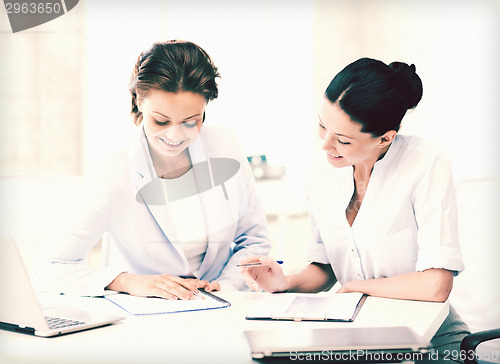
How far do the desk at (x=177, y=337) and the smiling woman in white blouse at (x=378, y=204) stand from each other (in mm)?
144

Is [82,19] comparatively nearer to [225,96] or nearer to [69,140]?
[69,140]

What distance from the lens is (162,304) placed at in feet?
4.20

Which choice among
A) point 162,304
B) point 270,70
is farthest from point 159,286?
point 270,70

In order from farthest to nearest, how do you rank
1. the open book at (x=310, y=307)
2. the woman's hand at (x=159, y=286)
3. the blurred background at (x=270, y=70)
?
the blurred background at (x=270, y=70), the woman's hand at (x=159, y=286), the open book at (x=310, y=307)

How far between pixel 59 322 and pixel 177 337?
26cm

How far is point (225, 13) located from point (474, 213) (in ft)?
3.70

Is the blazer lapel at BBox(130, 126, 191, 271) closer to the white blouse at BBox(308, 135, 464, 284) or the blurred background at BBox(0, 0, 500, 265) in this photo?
the blurred background at BBox(0, 0, 500, 265)

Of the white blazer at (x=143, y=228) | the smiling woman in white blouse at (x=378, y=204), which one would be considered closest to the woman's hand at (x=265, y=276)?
the smiling woman in white blouse at (x=378, y=204)

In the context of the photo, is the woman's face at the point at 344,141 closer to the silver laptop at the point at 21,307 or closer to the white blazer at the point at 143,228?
the white blazer at the point at 143,228

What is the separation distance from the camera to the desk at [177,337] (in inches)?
37.8

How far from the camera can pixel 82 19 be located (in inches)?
88.0

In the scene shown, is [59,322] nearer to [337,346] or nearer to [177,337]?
[177,337]

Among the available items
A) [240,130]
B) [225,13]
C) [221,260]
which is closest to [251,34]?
[225,13]

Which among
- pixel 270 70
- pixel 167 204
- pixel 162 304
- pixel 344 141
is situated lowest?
pixel 162 304
